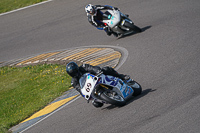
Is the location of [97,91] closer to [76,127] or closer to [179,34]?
[76,127]

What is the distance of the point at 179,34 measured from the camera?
12.2 meters

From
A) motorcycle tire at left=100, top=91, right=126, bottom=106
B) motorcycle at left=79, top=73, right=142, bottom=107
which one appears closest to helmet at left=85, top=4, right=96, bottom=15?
motorcycle at left=79, top=73, right=142, bottom=107

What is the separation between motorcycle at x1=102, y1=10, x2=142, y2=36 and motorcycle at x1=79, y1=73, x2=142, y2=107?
5652 millimetres

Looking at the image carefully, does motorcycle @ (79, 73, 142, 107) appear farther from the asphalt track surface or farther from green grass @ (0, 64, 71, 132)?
green grass @ (0, 64, 71, 132)

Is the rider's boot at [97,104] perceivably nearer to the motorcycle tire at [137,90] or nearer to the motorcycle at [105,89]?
the motorcycle at [105,89]

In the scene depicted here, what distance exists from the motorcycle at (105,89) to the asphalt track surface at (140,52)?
0.86 feet

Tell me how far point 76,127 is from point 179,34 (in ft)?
19.2

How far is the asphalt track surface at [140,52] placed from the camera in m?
7.19

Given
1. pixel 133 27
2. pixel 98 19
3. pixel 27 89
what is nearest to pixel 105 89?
pixel 27 89

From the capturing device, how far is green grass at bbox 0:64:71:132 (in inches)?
433

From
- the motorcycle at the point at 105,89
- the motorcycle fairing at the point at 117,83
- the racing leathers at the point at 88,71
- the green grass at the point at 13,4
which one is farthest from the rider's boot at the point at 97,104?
the green grass at the point at 13,4

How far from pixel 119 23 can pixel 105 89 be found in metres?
6.16

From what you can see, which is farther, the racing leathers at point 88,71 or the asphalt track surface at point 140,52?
the racing leathers at point 88,71

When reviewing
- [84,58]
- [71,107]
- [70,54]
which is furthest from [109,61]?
[71,107]
